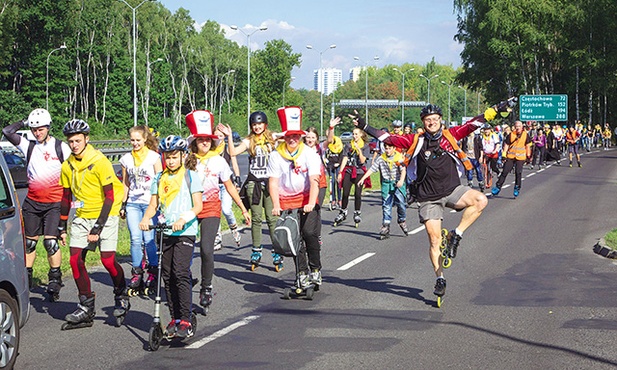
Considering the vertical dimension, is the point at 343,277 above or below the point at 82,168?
below

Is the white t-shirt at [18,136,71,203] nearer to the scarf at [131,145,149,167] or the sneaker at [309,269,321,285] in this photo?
the scarf at [131,145,149,167]

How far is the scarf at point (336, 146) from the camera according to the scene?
17672 mm

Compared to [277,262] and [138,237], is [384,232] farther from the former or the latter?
[138,237]

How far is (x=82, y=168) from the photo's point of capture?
8055 millimetres

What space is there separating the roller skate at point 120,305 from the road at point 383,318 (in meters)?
0.10

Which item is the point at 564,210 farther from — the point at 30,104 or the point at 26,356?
the point at 30,104

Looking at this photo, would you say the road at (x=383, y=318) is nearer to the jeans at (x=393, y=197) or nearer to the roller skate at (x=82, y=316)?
the roller skate at (x=82, y=316)

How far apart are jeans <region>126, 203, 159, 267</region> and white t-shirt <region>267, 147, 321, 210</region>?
1.52 m

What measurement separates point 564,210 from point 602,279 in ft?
31.3

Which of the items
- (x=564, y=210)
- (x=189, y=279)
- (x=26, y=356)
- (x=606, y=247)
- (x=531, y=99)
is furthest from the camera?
(x=531, y=99)

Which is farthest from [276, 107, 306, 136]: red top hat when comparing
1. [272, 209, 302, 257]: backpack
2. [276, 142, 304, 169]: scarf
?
[272, 209, 302, 257]: backpack

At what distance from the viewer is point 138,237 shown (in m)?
9.62

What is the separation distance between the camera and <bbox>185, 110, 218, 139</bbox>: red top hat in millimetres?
9023

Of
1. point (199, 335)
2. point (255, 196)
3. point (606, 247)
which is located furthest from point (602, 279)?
point (199, 335)
